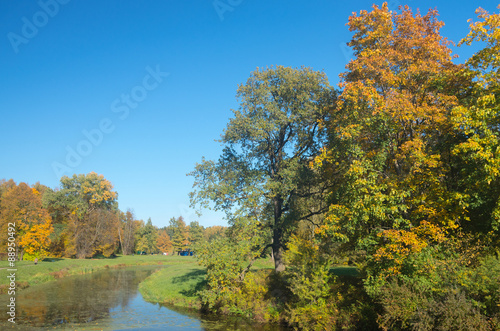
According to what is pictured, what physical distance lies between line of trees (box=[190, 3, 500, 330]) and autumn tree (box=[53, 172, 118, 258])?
2094 inches

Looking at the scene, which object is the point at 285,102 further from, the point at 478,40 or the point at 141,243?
the point at 141,243

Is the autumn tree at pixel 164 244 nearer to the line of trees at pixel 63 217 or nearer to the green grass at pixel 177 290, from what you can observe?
the line of trees at pixel 63 217

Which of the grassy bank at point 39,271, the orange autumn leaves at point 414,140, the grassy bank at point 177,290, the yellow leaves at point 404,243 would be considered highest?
the orange autumn leaves at point 414,140

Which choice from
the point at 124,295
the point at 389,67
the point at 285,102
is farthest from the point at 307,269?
the point at 124,295

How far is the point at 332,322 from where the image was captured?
56.7 ft

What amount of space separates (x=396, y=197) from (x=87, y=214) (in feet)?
235

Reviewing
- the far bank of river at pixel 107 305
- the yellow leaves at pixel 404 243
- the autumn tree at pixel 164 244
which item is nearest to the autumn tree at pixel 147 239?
the autumn tree at pixel 164 244

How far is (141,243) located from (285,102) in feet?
309

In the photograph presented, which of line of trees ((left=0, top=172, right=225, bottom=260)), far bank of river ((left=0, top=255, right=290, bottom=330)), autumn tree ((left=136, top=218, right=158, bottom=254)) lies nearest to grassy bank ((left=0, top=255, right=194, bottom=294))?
far bank of river ((left=0, top=255, right=290, bottom=330))

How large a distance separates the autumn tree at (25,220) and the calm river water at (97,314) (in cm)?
1816

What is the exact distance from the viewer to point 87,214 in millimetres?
72125

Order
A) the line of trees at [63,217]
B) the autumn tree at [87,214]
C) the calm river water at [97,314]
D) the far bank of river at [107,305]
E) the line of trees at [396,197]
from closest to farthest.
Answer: the line of trees at [396,197] < the calm river water at [97,314] < the far bank of river at [107,305] < the line of trees at [63,217] < the autumn tree at [87,214]

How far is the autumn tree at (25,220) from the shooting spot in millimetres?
46250

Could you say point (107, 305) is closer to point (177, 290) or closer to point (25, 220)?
point (177, 290)
